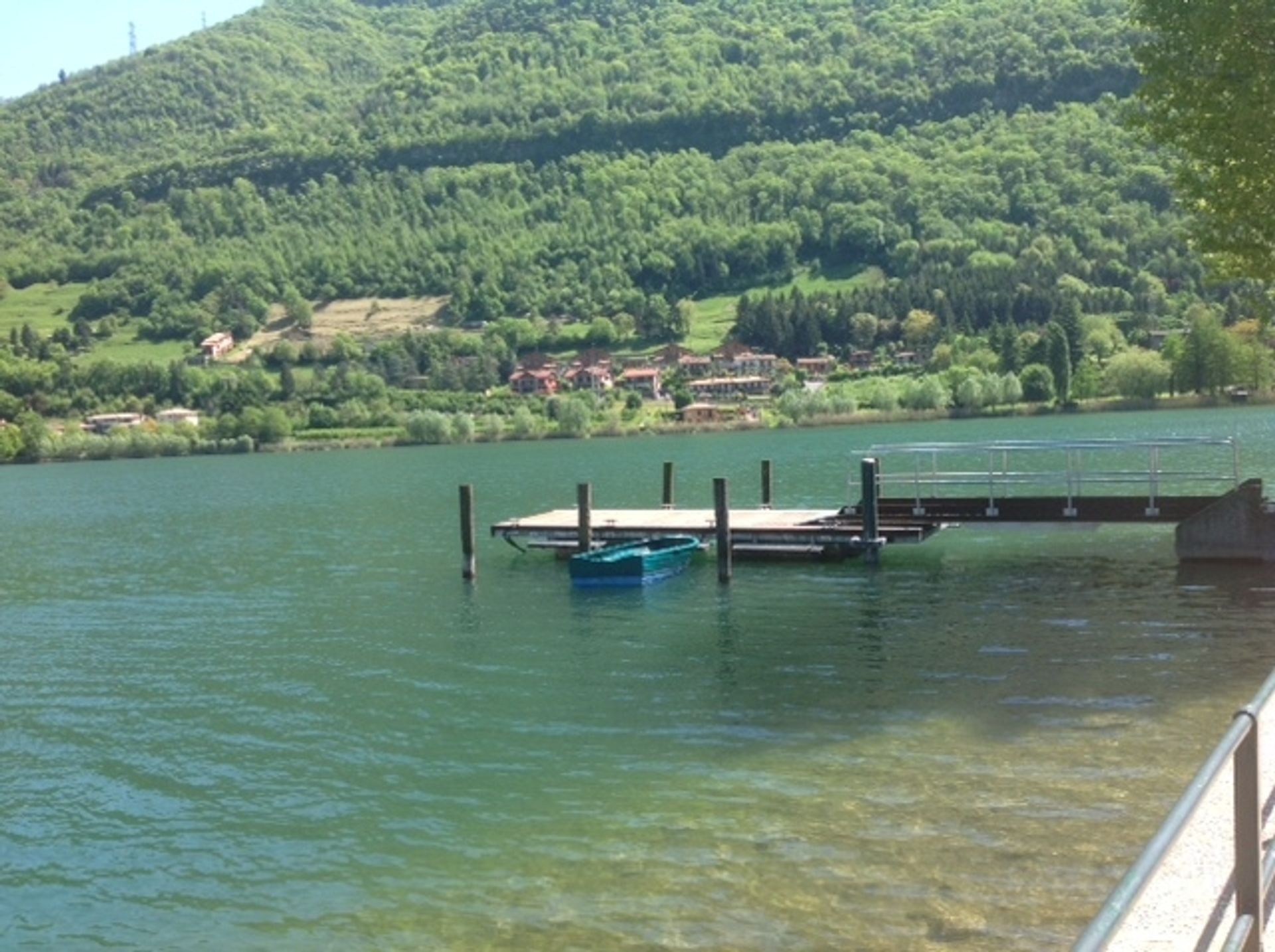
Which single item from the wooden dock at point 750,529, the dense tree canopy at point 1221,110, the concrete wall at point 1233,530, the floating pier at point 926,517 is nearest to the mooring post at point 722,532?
the floating pier at point 926,517

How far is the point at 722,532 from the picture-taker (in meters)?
36.5

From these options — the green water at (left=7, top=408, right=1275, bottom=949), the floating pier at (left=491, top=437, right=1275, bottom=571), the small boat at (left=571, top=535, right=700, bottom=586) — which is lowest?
the green water at (left=7, top=408, right=1275, bottom=949)

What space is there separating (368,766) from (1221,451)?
6345 centimetres

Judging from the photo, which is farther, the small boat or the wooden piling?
the wooden piling

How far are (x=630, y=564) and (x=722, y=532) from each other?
8.18ft

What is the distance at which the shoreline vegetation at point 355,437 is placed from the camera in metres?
175

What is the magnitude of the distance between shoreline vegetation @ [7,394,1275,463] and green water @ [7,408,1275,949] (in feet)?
436

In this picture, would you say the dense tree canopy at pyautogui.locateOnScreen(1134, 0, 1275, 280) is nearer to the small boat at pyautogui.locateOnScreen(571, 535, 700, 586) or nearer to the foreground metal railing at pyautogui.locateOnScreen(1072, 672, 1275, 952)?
the small boat at pyautogui.locateOnScreen(571, 535, 700, 586)

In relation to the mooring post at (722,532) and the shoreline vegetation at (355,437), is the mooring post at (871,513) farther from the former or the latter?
the shoreline vegetation at (355,437)

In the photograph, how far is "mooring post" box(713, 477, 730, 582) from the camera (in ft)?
119

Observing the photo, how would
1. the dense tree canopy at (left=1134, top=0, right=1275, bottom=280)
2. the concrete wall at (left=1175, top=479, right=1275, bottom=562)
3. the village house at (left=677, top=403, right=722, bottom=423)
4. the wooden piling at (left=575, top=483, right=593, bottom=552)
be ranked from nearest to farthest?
the dense tree canopy at (left=1134, top=0, right=1275, bottom=280) → the concrete wall at (left=1175, top=479, right=1275, bottom=562) → the wooden piling at (left=575, top=483, right=593, bottom=552) → the village house at (left=677, top=403, right=722, bottom=423)

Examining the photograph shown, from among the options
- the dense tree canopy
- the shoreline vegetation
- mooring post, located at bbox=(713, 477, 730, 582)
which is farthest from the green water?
the shoreline vegetation

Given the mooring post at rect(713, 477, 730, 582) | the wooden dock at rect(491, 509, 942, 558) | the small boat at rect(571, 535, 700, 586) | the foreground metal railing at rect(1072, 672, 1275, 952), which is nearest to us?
the foreground metal railing at rect(1072, 672, 1275, 952)

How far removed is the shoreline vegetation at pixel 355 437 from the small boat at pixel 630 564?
5128 inches
